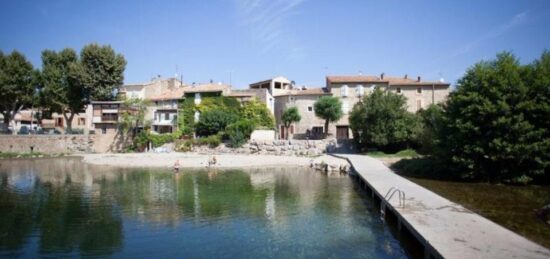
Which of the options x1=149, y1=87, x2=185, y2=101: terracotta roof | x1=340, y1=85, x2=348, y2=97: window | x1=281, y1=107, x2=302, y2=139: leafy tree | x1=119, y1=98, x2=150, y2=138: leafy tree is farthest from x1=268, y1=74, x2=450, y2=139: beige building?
x1=119, y1=98, x2=150, y2=138: leafy tree

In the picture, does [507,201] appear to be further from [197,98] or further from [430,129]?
[197,98]

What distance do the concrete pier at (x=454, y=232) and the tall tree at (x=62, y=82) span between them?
53.1 metres

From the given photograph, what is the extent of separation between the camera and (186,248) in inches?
519

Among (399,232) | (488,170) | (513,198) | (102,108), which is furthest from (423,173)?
(102,108)

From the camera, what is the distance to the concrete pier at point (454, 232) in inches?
387

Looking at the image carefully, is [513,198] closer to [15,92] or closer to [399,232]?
[399,232]

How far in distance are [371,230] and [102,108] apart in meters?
52.9

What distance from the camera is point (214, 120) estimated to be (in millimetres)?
51094

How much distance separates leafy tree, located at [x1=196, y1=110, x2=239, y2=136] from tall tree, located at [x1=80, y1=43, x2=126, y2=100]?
17.2 meters

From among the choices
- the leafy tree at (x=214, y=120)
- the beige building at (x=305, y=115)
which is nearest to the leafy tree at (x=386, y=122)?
the beige building at (x=305, y=115)

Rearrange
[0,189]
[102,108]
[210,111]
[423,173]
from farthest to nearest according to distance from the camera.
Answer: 1. [102,108]
2. [210,111]
3. [423,173]
4. [0,189]

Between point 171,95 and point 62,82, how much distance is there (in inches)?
656

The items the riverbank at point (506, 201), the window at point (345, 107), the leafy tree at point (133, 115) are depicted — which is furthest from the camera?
the leafy tree at point (133, 115)

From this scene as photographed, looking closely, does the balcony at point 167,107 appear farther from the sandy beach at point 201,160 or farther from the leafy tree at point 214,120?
the sandy beach at point 201,160
